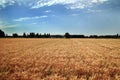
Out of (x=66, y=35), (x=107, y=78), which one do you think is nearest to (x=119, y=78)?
(x=107, y=78)

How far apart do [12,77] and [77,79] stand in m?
3.01

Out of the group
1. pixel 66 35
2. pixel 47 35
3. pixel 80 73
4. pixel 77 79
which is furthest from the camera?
pixel 47 35

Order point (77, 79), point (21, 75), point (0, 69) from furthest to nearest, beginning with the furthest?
1. point (0, 69)
2. point (21, 75)
3. point (77, 79)

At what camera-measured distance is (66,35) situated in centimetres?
16200

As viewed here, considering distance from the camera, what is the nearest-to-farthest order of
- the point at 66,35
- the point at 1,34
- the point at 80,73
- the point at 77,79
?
the point at 77,79 → the point at 80,73 → the point at 1,34 → the point at 66,35

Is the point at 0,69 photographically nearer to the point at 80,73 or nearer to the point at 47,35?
the point at 80,73

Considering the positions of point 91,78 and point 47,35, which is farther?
point 47,35

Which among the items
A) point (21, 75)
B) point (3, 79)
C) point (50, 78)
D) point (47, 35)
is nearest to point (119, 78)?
point (50, 78)

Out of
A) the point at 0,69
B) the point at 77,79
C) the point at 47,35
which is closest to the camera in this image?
the point at 77,79

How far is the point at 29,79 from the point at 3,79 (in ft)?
3.92

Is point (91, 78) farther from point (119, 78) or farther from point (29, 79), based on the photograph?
point (29, 79)

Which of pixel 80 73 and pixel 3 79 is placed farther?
pixel 80 73

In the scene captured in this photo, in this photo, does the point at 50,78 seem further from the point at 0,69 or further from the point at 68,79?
the point at 0,69

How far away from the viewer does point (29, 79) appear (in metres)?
7.78
